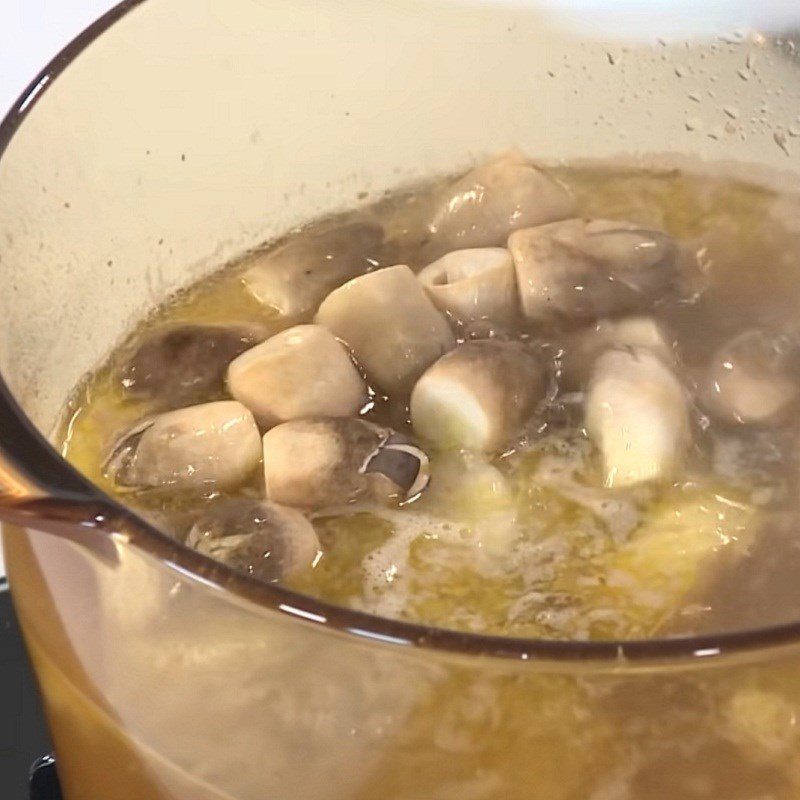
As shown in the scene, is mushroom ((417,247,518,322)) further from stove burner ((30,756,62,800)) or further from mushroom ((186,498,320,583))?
stove burner ((30,756,62,800))

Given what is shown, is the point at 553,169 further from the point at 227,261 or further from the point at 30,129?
the point at 30,129

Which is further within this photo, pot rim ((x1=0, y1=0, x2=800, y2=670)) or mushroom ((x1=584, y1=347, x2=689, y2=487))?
mushroom ((x1=584, y1=347, x2=689, y2=487))

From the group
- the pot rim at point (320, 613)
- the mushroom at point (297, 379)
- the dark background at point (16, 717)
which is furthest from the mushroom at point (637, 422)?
the dark background at point (16, 717)

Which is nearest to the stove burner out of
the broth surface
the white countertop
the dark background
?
the dark background

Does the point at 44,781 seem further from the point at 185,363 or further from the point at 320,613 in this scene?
the point at 320,613

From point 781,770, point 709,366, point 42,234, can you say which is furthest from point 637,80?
point 781,770

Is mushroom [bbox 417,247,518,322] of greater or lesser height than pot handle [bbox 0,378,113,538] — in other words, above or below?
below
